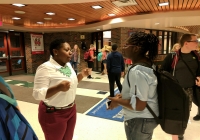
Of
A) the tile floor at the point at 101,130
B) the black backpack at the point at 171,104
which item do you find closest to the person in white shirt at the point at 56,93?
the black backpack at the point at 171,104

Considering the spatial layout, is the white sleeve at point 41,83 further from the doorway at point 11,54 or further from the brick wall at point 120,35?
the doorway at point 11,54

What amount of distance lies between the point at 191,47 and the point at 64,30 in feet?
26.9

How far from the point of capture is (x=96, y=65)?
400 inches

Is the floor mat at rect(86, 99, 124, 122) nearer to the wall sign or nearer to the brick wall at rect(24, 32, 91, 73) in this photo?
the brick wall at rect(24, 32, 91, 73)

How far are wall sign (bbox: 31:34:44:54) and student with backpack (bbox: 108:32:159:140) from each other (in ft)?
32.3

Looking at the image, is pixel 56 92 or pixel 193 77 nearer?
pixel 56 92

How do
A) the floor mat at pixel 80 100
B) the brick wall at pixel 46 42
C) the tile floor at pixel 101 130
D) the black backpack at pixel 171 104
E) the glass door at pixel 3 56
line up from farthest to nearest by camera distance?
the brick wall at pixel 46 42 → the glass door at pixel 3 56 → the floor mat at pixel 80 100 → the tile floor at pixel 101 130 → the black backpack at pixel 171 104

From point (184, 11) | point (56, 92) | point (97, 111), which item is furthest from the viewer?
point (184, 11)

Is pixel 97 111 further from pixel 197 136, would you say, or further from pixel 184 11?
pixel 184 11

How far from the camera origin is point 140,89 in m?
1.09

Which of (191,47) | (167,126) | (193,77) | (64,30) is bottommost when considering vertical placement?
(167,126)

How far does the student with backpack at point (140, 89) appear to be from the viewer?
110 cm

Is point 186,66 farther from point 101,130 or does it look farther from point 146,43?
point 101,130

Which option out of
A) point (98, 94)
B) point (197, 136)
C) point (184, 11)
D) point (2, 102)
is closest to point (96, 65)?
point (98, 94)
